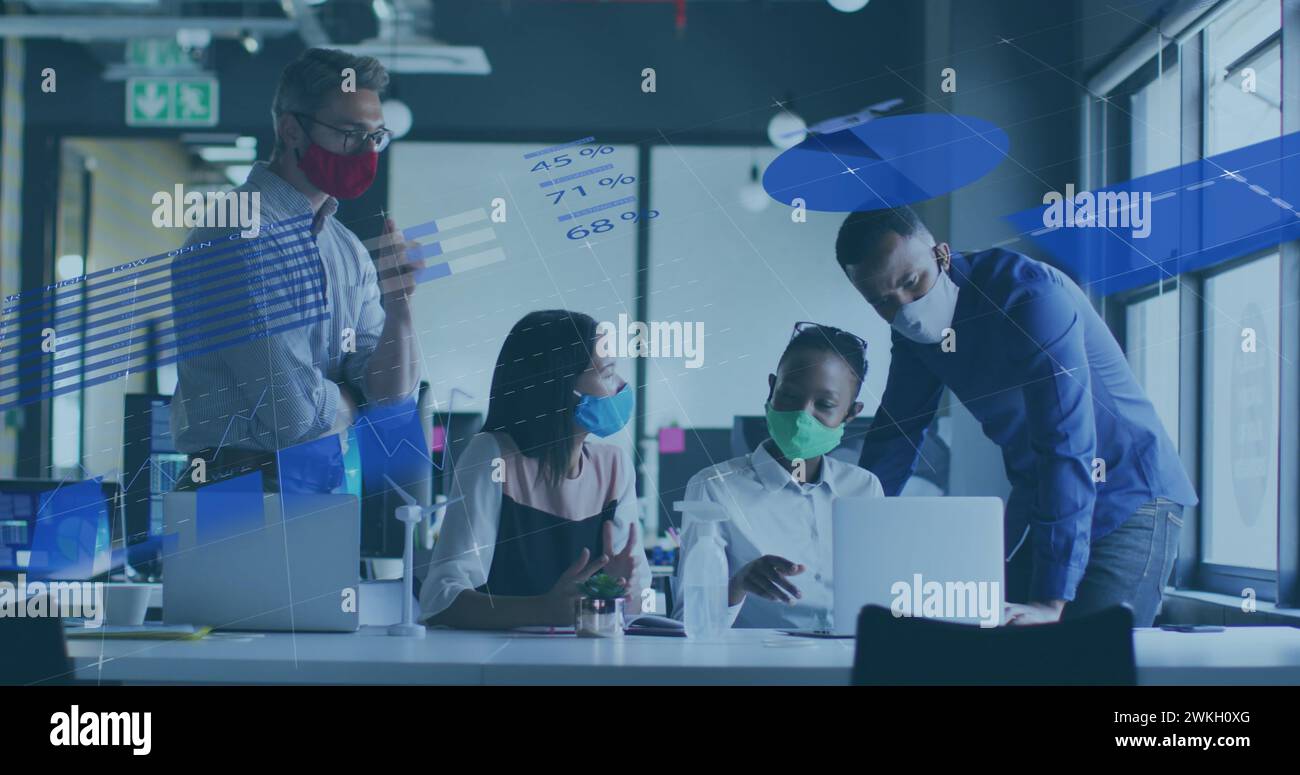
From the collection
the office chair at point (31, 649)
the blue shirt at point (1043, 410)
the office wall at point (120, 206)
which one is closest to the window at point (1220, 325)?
the blue shirt at point (1043, 410)

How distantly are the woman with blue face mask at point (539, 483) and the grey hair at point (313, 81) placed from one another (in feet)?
3.81

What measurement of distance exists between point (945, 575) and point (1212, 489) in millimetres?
1930

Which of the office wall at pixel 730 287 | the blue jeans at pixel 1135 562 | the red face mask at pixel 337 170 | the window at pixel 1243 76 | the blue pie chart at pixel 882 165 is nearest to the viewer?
the window at pixel 1243 76

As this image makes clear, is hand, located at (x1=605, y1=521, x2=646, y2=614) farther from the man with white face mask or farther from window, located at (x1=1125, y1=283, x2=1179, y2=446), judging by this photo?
window, located at (x1=1125, y1=283, x2=1179, y2=446)

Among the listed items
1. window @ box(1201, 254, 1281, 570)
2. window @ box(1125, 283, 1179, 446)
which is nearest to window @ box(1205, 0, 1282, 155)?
window @ box(1201, 254, 1281, 570)

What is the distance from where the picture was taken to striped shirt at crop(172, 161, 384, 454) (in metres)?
3.20

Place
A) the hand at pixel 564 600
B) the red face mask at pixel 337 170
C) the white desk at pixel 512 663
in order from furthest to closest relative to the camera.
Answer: the red face mask at pixel 337 170 < the hand at pixel 564 600 < the white desk at pixel 512 663

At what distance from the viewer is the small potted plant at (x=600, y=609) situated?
6.95ft

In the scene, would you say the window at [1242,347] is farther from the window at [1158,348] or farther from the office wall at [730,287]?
the office wall at [730,287]

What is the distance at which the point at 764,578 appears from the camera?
241 cm

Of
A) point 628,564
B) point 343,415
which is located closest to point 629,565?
point 628,564

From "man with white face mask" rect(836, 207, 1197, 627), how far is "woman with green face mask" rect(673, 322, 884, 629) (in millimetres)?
555

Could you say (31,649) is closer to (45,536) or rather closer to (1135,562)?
(45,536)

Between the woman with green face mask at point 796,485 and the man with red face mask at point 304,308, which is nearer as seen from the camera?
the woman with green face mask at point 796,485
